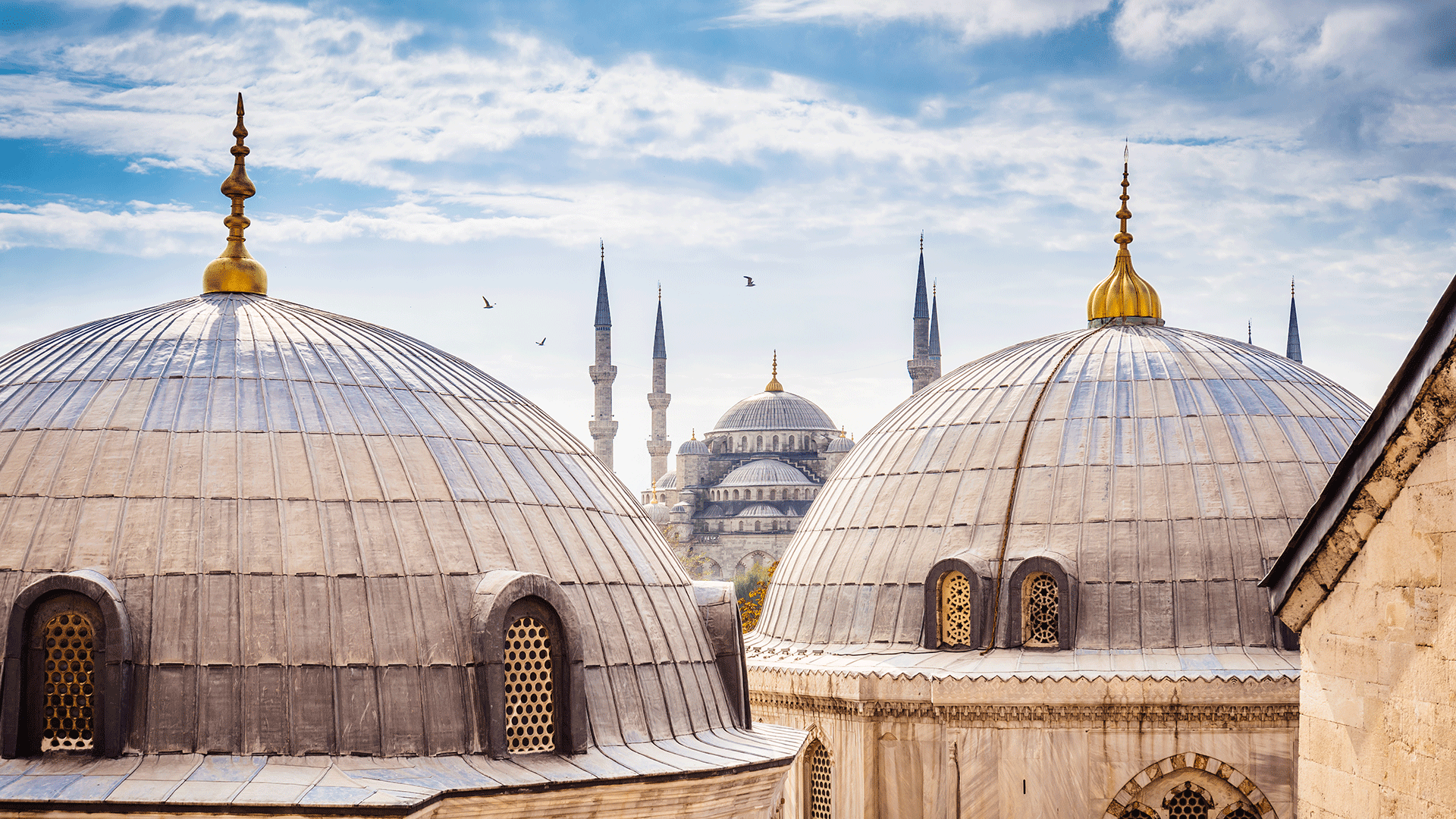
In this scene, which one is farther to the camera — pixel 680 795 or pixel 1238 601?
pixel 1238 601

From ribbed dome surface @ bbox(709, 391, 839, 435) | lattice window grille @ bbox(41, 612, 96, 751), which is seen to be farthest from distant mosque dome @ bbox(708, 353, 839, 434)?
lattice window grille @ bbox(41, 612, 96, 751)

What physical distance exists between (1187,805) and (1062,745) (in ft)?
4.53

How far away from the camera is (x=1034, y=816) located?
590 inches

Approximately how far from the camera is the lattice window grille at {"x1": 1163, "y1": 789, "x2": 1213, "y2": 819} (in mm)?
14875

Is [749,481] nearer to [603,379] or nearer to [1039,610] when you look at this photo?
[603,379]

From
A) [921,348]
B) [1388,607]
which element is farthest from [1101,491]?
[921,348]

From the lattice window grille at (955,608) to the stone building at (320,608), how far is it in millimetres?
4429

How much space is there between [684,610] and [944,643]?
494 cm

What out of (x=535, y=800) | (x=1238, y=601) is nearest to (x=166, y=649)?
(x=535, y=800)

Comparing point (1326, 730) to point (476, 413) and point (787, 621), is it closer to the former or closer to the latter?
point (476, 413)

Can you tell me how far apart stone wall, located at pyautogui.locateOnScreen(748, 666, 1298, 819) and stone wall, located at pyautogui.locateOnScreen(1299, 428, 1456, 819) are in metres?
7.77

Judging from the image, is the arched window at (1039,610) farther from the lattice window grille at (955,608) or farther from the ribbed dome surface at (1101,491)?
the lattice window grille at (955,608)

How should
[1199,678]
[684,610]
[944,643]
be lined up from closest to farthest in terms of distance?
[684,610] → [1199,678] → [944,643]

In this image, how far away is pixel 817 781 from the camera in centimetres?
1656
